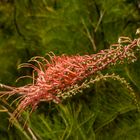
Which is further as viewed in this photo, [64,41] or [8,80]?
[8,80]

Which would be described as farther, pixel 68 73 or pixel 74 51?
pixel 74 51

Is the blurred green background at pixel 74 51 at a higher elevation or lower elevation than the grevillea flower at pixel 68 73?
higher

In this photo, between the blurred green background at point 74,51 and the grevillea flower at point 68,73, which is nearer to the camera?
the grevillea flower at point 68,73

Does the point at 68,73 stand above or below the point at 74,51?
below

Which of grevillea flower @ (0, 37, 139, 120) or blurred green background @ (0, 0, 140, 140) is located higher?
blurred green background @ (0, 0, 140, 140)

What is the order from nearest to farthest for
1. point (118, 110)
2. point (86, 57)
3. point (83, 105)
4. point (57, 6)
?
point (86, 57)
point (118, 110)
point (83, 105)
point (57, 6)

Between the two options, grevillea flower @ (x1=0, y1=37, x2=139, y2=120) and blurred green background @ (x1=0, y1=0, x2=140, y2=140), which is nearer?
grevillea flower @ (x1=0, y1=37, x2=139, y2=120)

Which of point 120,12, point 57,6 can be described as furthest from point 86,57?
point 57,6

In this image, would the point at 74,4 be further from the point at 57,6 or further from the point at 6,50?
the point at 6,50
